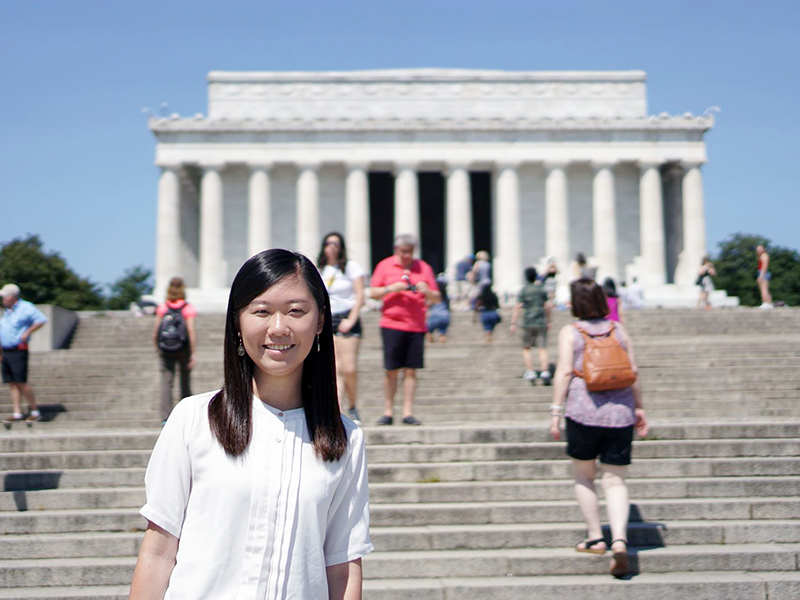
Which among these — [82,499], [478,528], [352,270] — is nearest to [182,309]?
[352,270]

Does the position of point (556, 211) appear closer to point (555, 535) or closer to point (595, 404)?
point (555, 535)

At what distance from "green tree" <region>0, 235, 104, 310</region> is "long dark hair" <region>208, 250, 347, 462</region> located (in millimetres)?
66333

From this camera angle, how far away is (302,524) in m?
3.17

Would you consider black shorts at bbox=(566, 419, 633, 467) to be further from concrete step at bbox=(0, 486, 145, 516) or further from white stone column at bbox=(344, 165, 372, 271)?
white stone column at bbox=(344, 165, 372, 271)

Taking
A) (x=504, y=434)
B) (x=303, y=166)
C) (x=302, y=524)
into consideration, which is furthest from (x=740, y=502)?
(x=303, y=166)

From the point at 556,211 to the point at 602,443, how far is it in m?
42.5

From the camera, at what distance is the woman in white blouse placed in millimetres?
3107

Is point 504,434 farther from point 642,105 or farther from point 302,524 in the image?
point 642,105

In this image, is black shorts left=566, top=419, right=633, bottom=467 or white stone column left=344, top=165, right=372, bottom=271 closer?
black shorts left=566, top=419, right=633, bottom=467

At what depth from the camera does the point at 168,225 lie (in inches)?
1905

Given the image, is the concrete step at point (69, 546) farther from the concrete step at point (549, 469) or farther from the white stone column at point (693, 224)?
the white stone column at point (693, 224)

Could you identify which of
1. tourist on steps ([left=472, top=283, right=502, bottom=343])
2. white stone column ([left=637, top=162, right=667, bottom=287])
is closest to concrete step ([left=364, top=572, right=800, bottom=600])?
tourist on steps ([left=472, top=283, right=502, bottom=343])

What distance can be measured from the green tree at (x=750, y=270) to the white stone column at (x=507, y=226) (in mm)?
41487

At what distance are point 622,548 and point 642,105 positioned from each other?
47.6 metres
